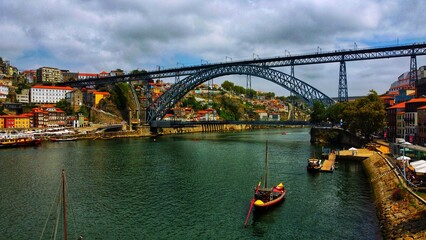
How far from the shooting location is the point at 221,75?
74.1 meters

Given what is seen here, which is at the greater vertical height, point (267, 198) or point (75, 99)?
point (75, 99)

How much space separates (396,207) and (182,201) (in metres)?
12.2

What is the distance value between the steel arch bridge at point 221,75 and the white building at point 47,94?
26587 millimetres

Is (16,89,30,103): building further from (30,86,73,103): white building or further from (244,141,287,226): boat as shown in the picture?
(244,141,287,226): boat

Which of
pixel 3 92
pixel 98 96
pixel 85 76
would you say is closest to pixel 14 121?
pixel 3 92

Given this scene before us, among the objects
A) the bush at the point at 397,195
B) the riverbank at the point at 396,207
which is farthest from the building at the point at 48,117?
the bush at the point at 397,195

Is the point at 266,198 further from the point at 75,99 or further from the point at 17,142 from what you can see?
the point at 75,99

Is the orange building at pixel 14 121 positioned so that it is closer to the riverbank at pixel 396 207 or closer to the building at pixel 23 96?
the building at pixel 23 96

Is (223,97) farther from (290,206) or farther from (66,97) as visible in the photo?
(290,206)

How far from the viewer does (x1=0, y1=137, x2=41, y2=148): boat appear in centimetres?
5460

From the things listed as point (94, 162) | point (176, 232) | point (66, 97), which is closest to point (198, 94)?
point (66, 97)

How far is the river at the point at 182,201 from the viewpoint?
54.3 feet

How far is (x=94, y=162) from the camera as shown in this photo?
122ft

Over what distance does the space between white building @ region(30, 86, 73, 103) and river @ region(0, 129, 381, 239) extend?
6003 centimetres
